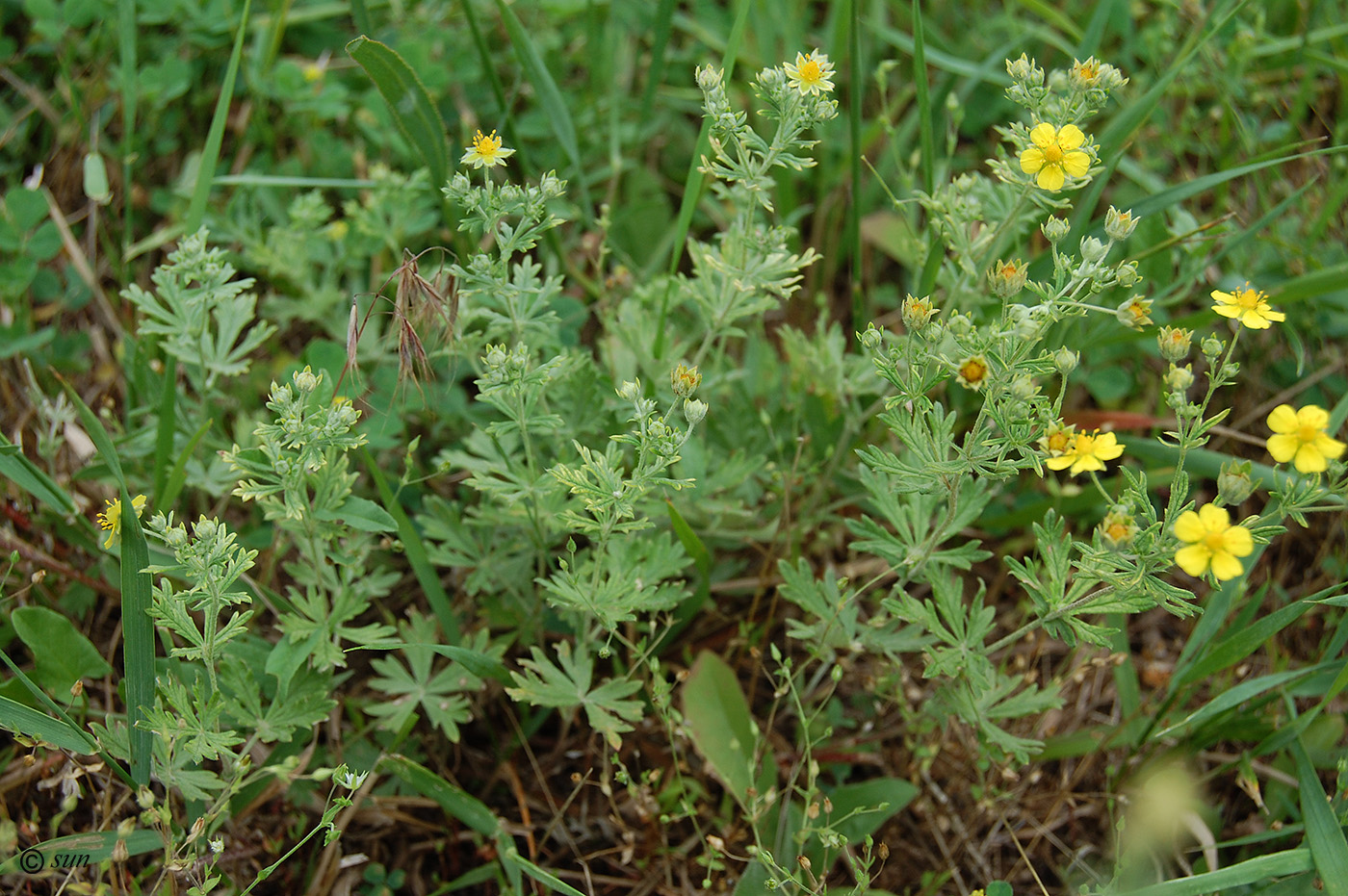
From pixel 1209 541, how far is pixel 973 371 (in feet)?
1.89

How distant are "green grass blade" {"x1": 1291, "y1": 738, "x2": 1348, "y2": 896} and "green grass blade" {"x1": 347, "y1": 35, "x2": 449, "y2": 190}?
2.94 m

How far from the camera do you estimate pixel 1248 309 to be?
2320mm

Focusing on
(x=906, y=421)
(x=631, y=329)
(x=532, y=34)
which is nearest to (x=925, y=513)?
(x=906, y=421)

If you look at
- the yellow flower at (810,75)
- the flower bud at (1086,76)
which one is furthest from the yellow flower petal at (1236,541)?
the yellow flower at (810,75)

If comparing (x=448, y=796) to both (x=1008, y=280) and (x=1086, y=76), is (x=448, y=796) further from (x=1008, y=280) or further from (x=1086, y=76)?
(x=1086, y=76)

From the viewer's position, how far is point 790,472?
2.93 meters

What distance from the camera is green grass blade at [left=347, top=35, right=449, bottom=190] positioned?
108 inches

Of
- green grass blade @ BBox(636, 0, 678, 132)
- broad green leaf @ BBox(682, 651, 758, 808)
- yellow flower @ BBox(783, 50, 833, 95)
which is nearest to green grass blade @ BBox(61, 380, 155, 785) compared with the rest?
broad green leaf @ BBox(682, 651, 758, 808)

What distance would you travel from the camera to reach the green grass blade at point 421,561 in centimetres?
260

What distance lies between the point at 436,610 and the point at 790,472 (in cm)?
109

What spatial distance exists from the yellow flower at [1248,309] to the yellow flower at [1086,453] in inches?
17.5

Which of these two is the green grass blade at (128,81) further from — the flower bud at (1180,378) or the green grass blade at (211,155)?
the flower bud at (1180,378)

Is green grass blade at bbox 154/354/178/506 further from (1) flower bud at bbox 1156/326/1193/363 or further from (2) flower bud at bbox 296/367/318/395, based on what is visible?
(1) flower bud at bbox 1156/326/1193/363

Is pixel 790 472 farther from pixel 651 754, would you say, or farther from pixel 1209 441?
pixel 1209 441
